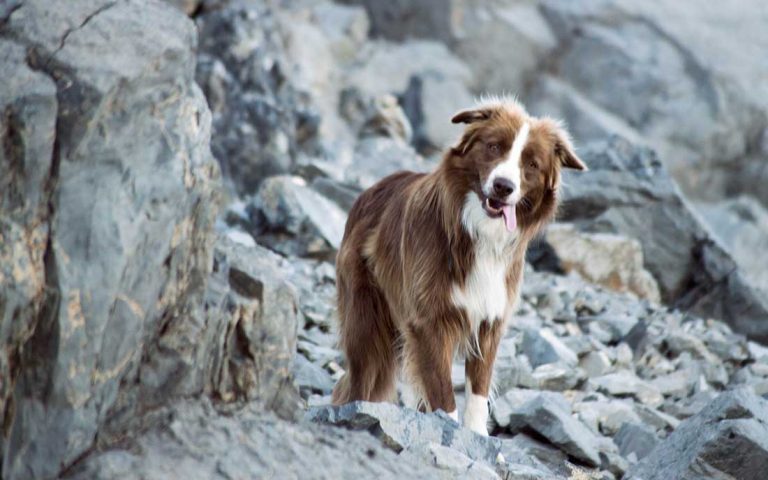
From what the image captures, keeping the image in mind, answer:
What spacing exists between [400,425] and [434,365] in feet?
4.64

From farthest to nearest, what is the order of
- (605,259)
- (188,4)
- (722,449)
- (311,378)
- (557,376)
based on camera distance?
(188,4)
(605,259)
(557,376)
(311,378)
(722,449)

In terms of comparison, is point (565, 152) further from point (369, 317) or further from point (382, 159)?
point (382, 159)

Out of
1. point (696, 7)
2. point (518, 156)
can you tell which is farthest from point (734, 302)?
point (696, 7)

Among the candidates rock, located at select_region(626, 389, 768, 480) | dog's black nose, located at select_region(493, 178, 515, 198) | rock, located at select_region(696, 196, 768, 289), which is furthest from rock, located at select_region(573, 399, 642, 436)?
rock, located at select_region(696, 196, 768, 289)

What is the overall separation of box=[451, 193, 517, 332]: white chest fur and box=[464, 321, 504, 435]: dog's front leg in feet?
0.29

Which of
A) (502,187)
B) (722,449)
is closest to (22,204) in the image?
(502,187)

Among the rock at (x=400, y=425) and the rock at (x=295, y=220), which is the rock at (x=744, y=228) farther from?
the rock at (x=400, y=425)

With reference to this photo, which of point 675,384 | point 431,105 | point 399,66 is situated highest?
point 675,384

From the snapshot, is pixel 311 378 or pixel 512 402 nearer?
pixel 311 378

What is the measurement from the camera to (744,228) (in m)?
25.0

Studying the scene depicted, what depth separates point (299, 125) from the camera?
20141 mm

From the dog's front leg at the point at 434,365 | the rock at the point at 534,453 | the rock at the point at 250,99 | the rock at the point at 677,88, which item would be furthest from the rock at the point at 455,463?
the rock at the point at 677,88

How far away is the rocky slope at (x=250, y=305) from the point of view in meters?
3.76

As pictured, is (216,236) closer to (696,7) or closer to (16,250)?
(16,250)
